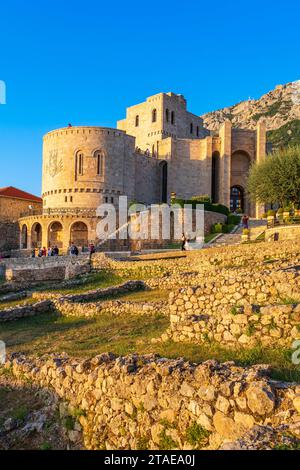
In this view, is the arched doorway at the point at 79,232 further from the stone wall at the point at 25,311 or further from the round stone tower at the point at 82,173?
→ the stone wall at the point at 25,311

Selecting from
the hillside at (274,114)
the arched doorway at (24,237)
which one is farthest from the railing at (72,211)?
the hillside at (274,114)

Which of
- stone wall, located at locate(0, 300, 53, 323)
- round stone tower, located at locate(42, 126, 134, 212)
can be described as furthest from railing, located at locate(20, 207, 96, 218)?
stone wall, located at locate(0, 300, 53, 323)

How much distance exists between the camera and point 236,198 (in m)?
52.3

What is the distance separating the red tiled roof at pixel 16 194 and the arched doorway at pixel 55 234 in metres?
9.64

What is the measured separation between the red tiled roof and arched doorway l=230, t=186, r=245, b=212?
86.6ft

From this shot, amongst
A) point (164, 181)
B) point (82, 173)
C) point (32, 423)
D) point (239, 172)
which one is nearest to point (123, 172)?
point (82, 173)

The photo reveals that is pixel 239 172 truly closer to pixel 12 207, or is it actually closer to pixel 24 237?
pixel 24 237

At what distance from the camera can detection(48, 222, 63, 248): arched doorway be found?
43.5m

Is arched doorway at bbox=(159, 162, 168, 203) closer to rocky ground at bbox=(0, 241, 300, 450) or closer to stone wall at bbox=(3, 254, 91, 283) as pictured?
stone wall at bbox=(3, 254, 91, 283)

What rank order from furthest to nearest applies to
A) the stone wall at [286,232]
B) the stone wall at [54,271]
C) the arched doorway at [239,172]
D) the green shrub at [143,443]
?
the arched doorway at [239,172] → the stone wall at [54,271] → the stone wall at [286,232] → the green shrub at [143,443]

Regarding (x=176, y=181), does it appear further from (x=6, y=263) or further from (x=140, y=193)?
(x=6, y=263)

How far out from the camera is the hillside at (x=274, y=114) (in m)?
108
